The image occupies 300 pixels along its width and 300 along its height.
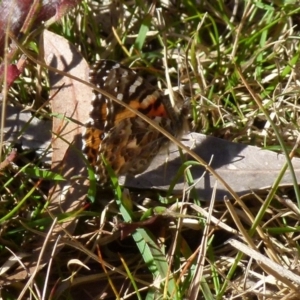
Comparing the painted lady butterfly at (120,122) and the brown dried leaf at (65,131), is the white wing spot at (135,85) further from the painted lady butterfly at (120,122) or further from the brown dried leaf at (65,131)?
the brown dried leaf at (65,131)

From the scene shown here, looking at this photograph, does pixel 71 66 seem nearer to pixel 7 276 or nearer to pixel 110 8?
pixel 110 8

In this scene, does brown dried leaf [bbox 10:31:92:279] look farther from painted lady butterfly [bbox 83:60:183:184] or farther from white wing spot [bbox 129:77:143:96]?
white wing spot [bbox 129:77:143:96]

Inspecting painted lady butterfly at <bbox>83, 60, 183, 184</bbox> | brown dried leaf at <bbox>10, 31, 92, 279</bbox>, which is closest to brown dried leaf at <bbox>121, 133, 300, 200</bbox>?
painted lady butterfly at <bbox>83, 60, 183, 184</bbox>

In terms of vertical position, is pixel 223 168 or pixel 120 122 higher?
pixel 120 122

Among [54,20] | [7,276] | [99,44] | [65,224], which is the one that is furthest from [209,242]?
[99,44]

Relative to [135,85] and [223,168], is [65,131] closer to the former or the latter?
[135,85]

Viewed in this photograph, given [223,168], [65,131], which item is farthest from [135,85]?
[223,168]

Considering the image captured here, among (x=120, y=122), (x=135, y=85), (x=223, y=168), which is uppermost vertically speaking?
(x=135, y=85)

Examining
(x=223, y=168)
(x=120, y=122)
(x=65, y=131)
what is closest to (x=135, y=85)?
(x=120, y=122)
